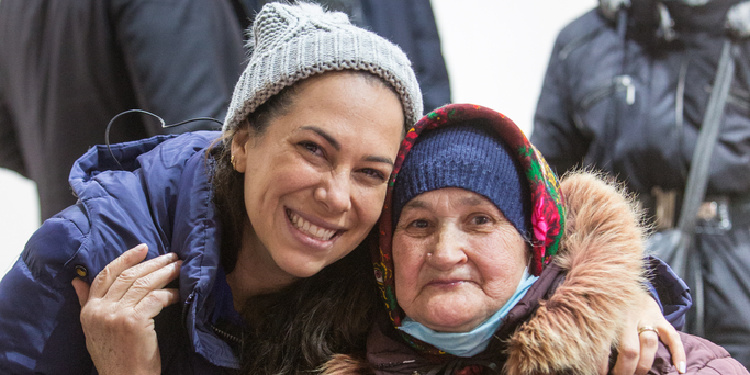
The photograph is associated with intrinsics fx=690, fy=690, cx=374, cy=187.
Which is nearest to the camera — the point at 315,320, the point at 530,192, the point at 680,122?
the point at 530,192

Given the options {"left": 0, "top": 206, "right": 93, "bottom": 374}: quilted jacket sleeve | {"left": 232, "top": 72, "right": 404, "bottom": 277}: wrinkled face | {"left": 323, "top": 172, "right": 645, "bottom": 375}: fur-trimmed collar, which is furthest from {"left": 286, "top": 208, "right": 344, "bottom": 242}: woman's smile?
{"left": 0, "top": 206, "right": 93, "bottom": 374}: quilted jacket sleeve

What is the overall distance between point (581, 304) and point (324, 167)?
552 millimetres

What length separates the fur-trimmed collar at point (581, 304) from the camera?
1.20 m

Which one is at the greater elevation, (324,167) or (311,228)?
(324,167)

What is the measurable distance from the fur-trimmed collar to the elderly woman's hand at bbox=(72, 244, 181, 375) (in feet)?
1.21

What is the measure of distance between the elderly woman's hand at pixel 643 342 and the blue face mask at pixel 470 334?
0.20m

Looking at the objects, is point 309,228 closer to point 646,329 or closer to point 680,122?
point 646,329

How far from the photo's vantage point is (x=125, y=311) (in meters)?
1.35

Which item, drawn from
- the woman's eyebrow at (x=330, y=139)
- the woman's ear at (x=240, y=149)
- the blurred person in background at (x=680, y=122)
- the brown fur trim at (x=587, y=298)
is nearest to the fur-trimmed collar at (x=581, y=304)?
the brown fur trim at (x=587, y=298)

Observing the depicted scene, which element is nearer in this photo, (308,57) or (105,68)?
(308,57)

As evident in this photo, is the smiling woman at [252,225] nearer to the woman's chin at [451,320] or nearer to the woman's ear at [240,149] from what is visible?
the woman's ear at [240,149]

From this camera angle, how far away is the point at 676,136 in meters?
2.49

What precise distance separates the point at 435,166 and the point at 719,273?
1.58 m

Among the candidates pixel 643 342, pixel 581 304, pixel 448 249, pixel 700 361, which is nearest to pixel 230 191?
pixel 448 249
